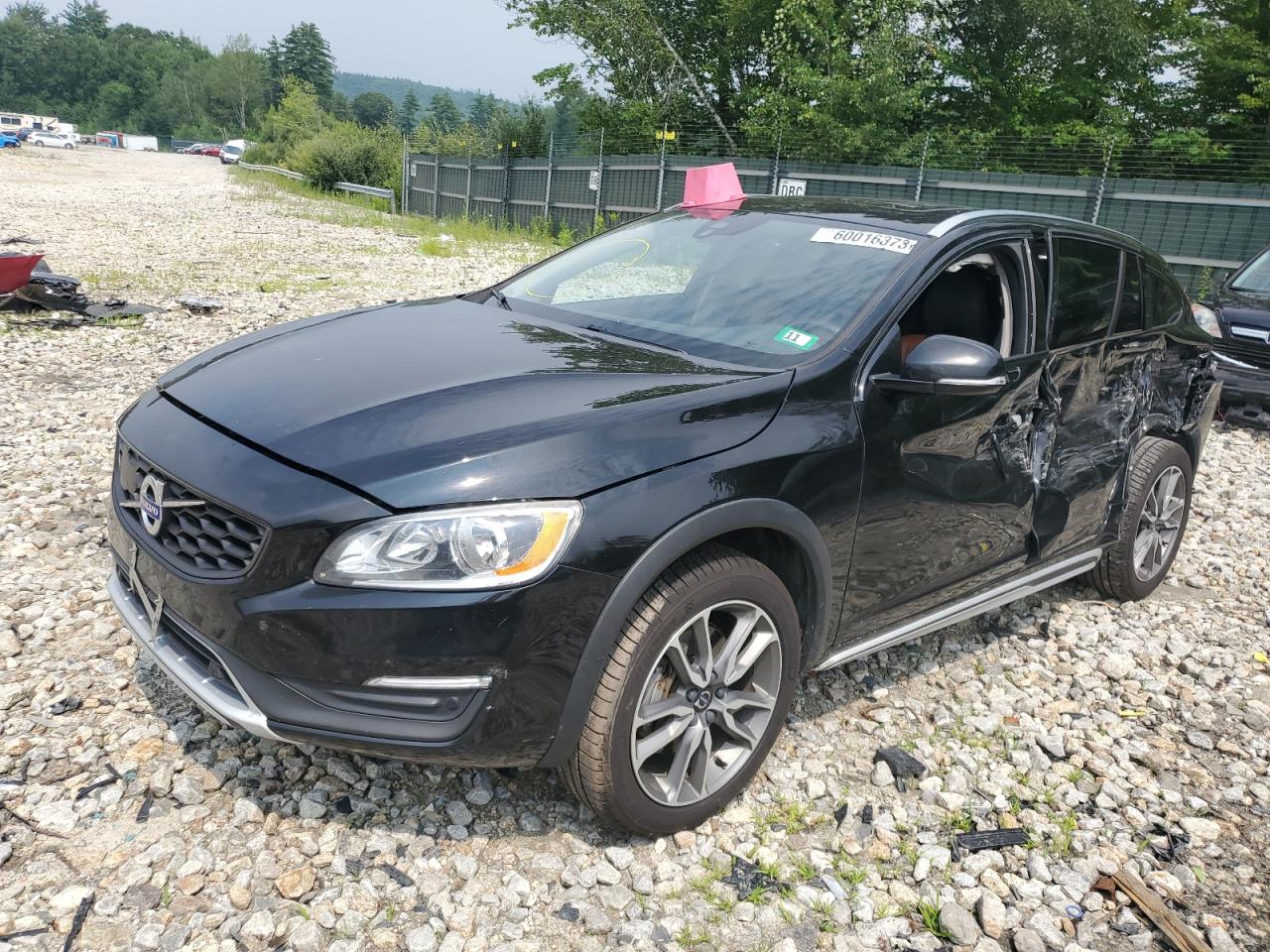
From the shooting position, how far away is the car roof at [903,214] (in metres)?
3.49

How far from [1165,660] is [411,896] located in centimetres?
336

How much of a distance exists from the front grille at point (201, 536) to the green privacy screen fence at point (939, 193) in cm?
1132

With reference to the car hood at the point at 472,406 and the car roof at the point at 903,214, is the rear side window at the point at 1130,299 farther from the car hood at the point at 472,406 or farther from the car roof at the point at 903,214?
the car hood at the point at 472,406

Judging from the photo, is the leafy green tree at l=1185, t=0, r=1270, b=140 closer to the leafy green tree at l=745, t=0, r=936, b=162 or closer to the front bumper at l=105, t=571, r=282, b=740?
the leafy green tree at l=745, t=0, r=936, b=162

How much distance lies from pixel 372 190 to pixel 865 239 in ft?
96.9

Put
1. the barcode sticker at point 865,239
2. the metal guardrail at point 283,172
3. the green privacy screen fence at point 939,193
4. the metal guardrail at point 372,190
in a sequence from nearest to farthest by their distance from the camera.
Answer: the barcode sticker at point 865,239 → the green privacy screen fence at point 939,193 → the metal guardrail at point 372,190 → the metal guardrail at point 283,172

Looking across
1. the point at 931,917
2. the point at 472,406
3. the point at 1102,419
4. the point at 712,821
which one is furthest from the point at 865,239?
the point at 931,917

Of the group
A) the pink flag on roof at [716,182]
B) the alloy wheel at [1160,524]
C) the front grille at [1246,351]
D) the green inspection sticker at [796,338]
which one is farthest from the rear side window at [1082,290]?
the front grille at [1246,351]

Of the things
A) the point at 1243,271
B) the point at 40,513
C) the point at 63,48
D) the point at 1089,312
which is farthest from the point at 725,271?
the point at 63,48

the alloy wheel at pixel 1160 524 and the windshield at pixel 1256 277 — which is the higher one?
the windshield at pixel 1256 277

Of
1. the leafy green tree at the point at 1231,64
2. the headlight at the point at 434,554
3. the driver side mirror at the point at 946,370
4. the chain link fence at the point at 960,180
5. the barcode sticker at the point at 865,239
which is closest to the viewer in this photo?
the headlight at the point at 434,554

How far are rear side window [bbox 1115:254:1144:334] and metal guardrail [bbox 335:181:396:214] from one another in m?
27.6

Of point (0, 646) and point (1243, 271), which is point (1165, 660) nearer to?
point (0, 646)

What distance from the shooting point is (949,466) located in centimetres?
323
